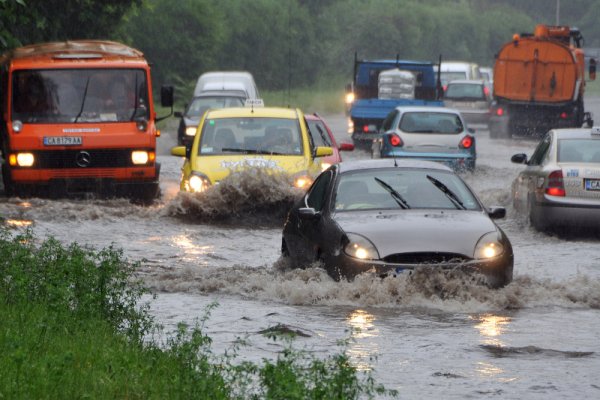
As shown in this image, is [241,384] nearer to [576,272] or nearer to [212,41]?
[576,272]

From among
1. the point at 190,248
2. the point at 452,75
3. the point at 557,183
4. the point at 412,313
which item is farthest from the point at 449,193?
the point at 452,75

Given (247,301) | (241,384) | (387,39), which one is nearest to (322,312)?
(247,301)

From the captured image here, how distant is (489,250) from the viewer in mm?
11766

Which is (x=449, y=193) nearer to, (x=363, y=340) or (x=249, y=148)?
(x=363, y=340)

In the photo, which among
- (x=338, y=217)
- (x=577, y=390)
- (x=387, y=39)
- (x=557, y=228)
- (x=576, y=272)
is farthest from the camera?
(x=387, y=39)

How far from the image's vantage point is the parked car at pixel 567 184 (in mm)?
17328

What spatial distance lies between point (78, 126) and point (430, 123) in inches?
341

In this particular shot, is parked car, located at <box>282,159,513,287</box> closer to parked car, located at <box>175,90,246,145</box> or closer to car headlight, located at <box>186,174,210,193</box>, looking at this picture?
car headlight, located at <box>186,174,210,193</box>

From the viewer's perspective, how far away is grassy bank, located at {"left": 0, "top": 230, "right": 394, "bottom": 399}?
6996mm

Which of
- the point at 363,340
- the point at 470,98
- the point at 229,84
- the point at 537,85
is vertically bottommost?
the point at 470,98

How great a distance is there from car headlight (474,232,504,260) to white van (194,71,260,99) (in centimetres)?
2565

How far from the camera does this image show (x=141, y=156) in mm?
20828

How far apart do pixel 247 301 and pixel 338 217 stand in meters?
1.07

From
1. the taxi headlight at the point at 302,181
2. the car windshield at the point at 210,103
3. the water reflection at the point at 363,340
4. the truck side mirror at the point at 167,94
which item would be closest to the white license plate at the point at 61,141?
the truck side mirror at the point at 167,94
